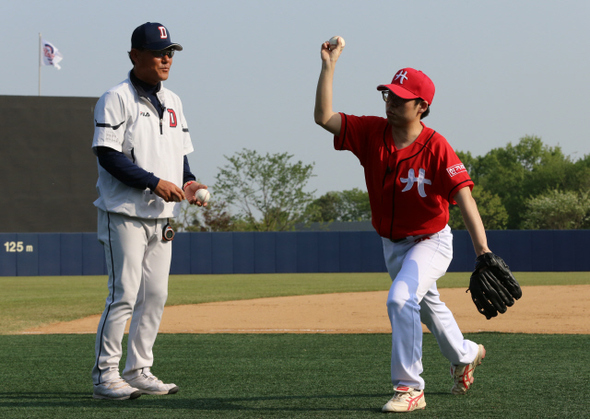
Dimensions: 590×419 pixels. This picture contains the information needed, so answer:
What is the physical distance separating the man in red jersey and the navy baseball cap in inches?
34.7

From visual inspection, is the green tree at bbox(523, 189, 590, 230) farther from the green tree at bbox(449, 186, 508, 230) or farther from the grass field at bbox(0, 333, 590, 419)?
the grass field at bbox(0, 333, 590, 419)

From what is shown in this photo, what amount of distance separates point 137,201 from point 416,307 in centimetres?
159

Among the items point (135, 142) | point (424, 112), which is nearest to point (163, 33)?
point (135, 142)

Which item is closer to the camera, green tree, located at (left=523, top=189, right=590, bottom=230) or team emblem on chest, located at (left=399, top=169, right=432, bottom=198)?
team emblem on chest, located at (left=399, top=169, right=432, bottom=198)

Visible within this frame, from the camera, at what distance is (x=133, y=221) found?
3781 mm

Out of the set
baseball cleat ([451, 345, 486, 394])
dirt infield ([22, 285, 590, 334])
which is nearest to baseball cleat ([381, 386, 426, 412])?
baseball cleat ([451, 345, 486, 394])

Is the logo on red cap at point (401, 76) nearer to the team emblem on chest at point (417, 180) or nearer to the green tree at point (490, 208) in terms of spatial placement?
the team emblem on chest at point (417, 180)

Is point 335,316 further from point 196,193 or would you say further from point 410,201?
point 410,201

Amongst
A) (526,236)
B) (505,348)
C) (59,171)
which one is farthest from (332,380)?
(59,171)

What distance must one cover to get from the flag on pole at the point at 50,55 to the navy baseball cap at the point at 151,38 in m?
32.4

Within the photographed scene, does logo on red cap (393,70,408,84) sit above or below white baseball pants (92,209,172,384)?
above

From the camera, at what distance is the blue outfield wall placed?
87.9 ft

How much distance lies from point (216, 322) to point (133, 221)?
18.4 feet

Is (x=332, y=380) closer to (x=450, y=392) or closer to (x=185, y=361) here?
(x=450, y=392)
